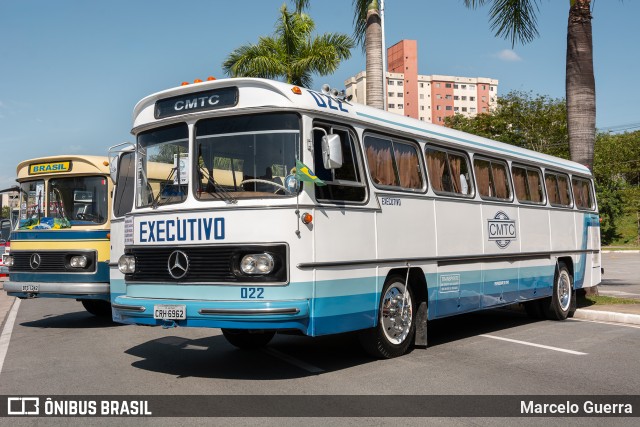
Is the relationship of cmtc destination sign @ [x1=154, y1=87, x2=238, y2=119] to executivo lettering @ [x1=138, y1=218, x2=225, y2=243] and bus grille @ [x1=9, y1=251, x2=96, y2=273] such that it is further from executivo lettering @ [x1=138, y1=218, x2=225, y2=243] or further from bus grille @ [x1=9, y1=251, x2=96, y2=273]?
bus grille @ [x1=9, y1=251, x2=96, y2=273]

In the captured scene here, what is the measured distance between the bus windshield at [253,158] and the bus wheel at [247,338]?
251cm

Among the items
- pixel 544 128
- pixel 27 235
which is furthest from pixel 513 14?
pixel 544 128

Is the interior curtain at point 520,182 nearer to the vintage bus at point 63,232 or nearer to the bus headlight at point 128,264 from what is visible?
the bus headlight at point 128,264

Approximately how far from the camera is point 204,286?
7328 mm

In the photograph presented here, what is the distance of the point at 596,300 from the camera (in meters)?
15.2

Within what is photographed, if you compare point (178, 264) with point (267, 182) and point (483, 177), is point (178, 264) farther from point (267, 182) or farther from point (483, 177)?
point (483, 177)

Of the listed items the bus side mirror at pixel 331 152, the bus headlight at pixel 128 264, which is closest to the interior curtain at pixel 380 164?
the bus side mirror at pixel 331 152

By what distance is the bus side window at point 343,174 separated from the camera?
7.54 meters

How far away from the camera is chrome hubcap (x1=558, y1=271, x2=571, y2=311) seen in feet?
43.7

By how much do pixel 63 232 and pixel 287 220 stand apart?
675cm

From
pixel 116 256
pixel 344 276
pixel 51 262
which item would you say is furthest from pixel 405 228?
pixel 51 262

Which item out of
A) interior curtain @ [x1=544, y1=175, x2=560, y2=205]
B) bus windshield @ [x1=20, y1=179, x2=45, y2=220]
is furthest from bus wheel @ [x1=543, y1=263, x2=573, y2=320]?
bus windshield @ [x1=20, y1=179, x2=45, y2=220]

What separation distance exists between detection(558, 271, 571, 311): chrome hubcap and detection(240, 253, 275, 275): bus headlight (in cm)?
800

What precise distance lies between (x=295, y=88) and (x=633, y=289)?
14.9 m
